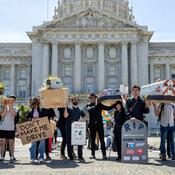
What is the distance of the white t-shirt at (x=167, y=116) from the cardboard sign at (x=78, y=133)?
8.50 ft

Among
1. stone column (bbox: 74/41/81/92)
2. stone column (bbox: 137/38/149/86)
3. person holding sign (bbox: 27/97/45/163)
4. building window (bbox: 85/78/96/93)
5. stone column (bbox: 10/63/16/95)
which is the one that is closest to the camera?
person holding sign (bbox: 27/97/45/163)

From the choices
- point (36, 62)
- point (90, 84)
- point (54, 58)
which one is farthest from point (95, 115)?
point (90, 84)

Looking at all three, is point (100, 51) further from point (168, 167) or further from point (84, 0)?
point (168, 167)

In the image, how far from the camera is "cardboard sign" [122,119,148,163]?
12.0 meters

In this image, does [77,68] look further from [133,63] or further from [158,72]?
[158,72]

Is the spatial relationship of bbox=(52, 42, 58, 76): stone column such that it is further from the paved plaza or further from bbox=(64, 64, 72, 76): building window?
the paved plaza

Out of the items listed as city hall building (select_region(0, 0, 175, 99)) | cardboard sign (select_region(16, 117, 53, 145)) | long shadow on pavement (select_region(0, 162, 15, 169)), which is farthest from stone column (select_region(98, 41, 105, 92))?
long shadow on pavement (select_region(0, 162, 15, 169))

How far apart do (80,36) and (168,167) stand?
177 ft

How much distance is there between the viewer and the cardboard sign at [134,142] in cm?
1202

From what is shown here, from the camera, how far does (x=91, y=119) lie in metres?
13.4

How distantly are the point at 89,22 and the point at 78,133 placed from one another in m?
52.7

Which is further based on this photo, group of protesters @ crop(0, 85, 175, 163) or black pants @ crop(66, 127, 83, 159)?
black pants @ crop(66, 127, 83, 159)

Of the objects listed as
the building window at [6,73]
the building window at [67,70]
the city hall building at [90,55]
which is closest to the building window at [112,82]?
the city hall building at [90,55]

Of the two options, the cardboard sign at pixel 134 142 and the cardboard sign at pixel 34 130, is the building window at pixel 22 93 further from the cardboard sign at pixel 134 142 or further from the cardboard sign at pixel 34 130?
the cardboard sign at pixel 134 142
